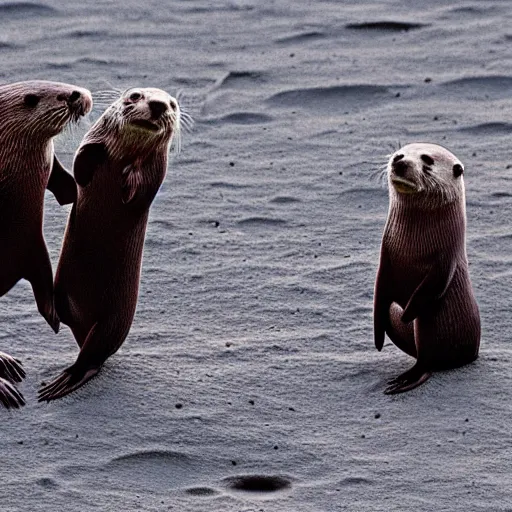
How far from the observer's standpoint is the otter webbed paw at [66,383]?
7.22m

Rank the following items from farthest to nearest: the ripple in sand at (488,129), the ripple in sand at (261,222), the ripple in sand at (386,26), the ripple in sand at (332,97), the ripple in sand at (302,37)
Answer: the ripple in sand at (386,26), the ripple in sand at (302,37), the ripple in sand at (332,97), the ripple in sand at (488,129), the ripple in sand at (261,222)

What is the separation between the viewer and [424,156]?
7.34 m

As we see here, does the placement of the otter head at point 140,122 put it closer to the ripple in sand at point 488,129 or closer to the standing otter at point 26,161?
the standing otter at point 26,161

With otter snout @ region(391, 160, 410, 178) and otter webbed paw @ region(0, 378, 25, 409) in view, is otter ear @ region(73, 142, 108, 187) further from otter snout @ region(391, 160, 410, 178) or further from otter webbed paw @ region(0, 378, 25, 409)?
otter snout @ region(391, 160, 410, 178)

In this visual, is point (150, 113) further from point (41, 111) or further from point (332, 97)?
point (332, 97)

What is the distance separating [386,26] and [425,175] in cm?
526

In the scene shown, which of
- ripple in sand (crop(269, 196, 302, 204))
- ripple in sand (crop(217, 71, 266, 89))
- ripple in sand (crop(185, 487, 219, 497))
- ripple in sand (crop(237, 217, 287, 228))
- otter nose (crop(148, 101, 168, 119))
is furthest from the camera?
A: ripple in sand (crop(217, 71, 266, 89))

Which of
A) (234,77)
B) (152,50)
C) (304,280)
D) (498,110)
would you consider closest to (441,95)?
(498,110)

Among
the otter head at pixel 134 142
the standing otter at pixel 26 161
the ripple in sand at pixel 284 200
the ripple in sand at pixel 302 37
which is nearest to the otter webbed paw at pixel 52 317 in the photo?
the standing otter at pixel 26 161

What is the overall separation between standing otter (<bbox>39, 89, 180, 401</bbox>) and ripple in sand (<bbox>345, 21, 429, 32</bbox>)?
210 inches

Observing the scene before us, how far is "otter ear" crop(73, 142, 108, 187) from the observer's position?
7.12 meters

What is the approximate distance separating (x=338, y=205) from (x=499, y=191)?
0.97 m

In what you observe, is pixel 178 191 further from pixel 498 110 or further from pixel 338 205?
pixel 498 110

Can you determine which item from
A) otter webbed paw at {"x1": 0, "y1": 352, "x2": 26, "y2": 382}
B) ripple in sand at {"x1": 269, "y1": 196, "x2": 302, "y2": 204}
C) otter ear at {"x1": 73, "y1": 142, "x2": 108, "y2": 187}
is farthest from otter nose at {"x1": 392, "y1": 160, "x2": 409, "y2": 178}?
ripple in sand at {"x1": 269, "y1": 196, "x2": 302, "y2": 204}
